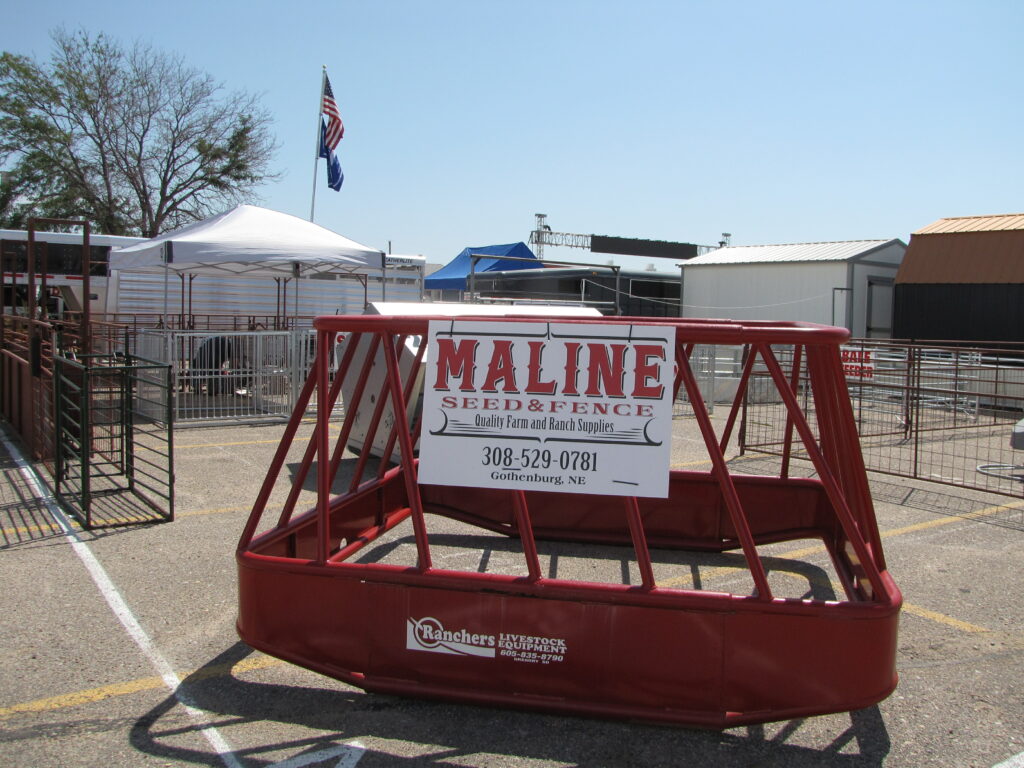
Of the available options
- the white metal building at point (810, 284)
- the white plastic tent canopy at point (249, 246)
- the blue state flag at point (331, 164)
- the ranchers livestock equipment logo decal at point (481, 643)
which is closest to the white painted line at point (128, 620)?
the ranchers livestock equipment logo decal at point (481, 643)

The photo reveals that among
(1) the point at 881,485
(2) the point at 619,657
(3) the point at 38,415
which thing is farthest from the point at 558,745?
(3) the point at 38,415

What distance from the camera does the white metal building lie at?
81.4 ft

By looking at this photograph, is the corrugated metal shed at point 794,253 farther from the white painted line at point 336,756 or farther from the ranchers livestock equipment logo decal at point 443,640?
the white painted line at point 336,756

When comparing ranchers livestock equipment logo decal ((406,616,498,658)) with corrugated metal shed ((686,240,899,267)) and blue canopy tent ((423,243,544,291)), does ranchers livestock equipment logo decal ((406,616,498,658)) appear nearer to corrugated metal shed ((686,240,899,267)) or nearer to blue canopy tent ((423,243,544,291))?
blue canopy tent ((423,243,544,291))

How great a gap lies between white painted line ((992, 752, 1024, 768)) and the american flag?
21926 mm

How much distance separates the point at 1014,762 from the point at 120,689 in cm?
426

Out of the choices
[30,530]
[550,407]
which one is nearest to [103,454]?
[30,530]

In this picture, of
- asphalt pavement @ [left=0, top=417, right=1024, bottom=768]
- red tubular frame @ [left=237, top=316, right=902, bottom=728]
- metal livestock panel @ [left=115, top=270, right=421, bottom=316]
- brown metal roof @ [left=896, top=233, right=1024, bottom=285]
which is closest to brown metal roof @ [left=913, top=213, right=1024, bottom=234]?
brown metal roof @ [left=896, top=233, right=1024, bottom=285]

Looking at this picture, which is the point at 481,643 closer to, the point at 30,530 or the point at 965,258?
the point at 30,530

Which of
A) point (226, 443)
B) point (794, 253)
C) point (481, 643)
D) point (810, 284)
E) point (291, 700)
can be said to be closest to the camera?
point (481, 643)

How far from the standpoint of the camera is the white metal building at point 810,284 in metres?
24.8

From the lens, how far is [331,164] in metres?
23.0

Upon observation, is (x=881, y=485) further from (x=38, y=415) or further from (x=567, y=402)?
(x=38, y=415)

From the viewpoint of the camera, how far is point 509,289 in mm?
28453
